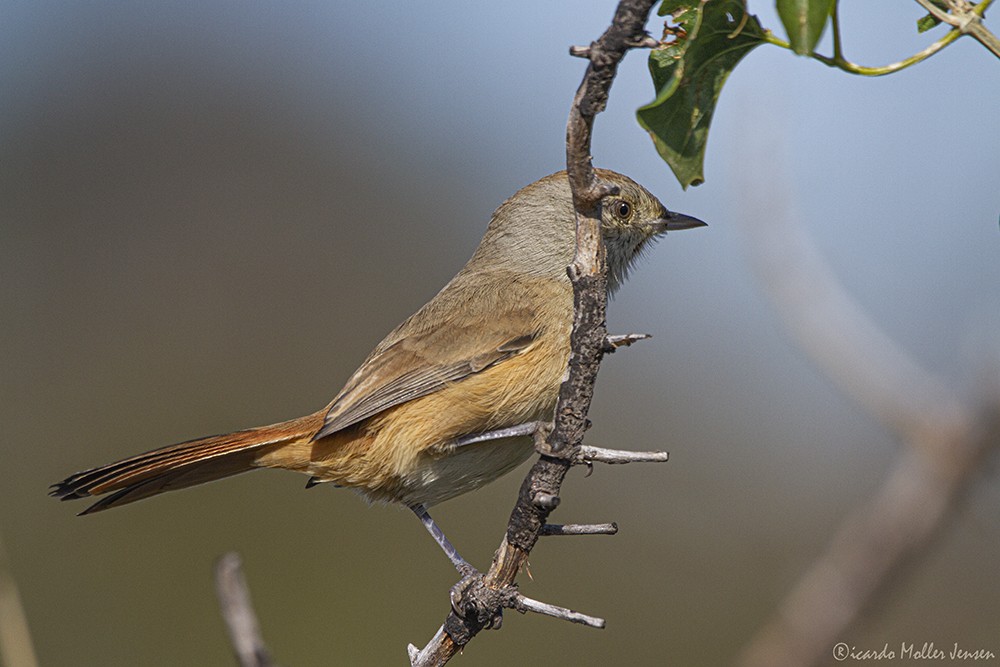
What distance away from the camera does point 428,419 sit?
385 centimetres

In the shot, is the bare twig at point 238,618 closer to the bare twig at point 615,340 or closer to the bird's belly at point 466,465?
the bare twig at point 615,340

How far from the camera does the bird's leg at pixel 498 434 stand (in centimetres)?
355

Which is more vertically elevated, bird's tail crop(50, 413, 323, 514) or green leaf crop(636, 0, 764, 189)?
green leaf crop(636, 0, 764, 189)

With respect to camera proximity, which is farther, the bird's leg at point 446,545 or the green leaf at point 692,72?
the bird's leg at point 446,545

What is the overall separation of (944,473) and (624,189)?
10.2 feet

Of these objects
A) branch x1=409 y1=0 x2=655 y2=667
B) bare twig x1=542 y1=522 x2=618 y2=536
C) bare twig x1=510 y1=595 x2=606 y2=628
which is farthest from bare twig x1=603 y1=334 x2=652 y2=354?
bare twig x1=510 y1=595 x2=606 y2=628

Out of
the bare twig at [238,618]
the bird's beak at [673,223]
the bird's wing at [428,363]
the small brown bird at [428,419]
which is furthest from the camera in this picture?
the bird's beak at [673,223]

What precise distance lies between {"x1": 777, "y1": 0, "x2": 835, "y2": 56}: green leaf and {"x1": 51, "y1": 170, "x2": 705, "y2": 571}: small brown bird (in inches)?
80.3

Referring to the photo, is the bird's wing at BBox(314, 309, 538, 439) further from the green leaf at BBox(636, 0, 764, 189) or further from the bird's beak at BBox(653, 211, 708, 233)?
the green leaf at BBox(636, 0, 764, 189)

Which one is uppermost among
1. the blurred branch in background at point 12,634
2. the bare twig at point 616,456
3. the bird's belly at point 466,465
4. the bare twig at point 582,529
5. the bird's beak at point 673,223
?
the bird's beak at point 673,223

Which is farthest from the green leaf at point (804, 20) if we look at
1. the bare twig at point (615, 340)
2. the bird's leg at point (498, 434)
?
the bird's leg at point (498, 434)

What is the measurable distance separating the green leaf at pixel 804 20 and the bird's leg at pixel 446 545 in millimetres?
2120

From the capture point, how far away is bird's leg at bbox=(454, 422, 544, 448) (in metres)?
3.55

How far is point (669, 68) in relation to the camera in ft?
7.31
